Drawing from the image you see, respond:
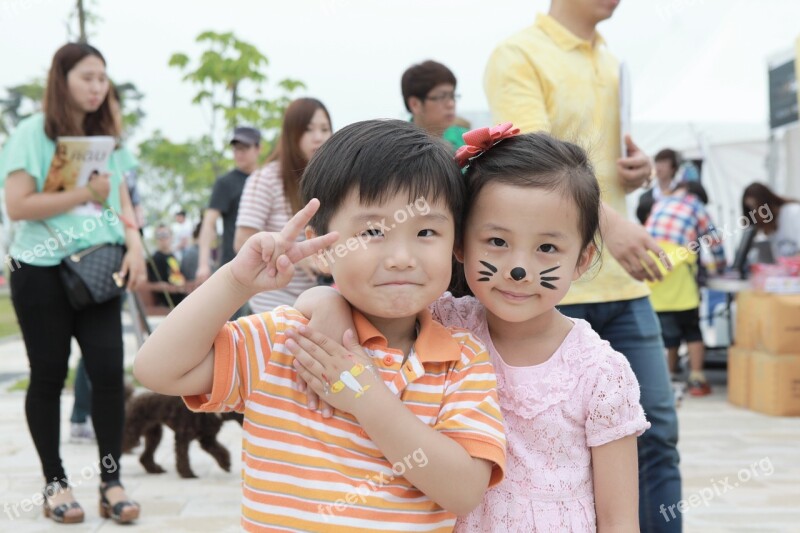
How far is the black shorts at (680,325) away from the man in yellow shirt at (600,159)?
500cm

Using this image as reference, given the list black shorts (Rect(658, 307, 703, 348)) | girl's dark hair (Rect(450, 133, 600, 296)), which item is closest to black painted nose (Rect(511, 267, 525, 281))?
girl's dark hair (Rect(450, 133, 600, 296))

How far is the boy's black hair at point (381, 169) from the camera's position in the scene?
1.45m

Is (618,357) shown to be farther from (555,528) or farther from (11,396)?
(11,396)

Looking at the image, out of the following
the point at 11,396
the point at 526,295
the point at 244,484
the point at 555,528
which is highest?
the point at 526,295

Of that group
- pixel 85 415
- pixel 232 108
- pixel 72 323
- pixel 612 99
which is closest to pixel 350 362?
pixel 612 99

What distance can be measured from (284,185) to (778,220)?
5313 mm

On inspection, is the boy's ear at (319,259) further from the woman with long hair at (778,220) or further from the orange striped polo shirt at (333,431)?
the woman with long hair at (778,220)

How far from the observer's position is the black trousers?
11.2ft

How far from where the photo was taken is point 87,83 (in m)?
3.51

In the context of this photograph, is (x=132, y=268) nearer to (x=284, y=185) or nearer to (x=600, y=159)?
(x=284, y=185)

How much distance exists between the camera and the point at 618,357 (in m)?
1.63

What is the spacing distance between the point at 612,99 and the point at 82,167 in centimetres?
206

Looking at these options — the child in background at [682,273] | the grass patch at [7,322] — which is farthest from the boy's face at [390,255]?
the grass patch at [7,322]
